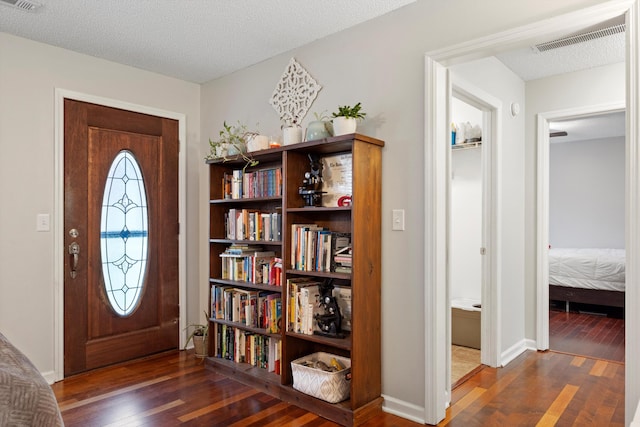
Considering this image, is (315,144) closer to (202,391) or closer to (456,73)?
(456,73)

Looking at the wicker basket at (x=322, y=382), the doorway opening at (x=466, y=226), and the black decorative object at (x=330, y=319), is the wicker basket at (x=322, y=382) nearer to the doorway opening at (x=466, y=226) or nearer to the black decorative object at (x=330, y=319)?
the black decorative object at (x=330, y=319)

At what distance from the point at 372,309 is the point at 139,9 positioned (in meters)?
2.24

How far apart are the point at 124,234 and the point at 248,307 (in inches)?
47.7

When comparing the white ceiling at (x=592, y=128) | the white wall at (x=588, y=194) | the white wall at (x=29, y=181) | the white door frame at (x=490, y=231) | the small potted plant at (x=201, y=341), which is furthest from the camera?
the white wall at (x=588, y=194)

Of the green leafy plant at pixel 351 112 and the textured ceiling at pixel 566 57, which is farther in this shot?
the textured ceiling at pixel 566 57

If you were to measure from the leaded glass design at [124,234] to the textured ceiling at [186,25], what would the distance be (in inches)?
33.9

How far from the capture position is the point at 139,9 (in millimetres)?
2553

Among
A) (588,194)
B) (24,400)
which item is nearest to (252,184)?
(24,400)

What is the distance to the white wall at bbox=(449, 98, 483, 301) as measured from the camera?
4.06 m

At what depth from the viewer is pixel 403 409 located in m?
2.50

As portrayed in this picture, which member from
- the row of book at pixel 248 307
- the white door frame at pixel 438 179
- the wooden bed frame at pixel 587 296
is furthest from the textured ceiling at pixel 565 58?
the wooden bed frame at pixel 587 296

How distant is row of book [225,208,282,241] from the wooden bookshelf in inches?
A: 2.7

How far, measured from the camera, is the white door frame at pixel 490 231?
11.0 ft

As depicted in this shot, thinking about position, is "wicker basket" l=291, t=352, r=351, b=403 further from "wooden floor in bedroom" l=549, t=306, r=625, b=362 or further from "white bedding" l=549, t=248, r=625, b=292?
"white bedding" l=549, t=248, r=625, b=292
